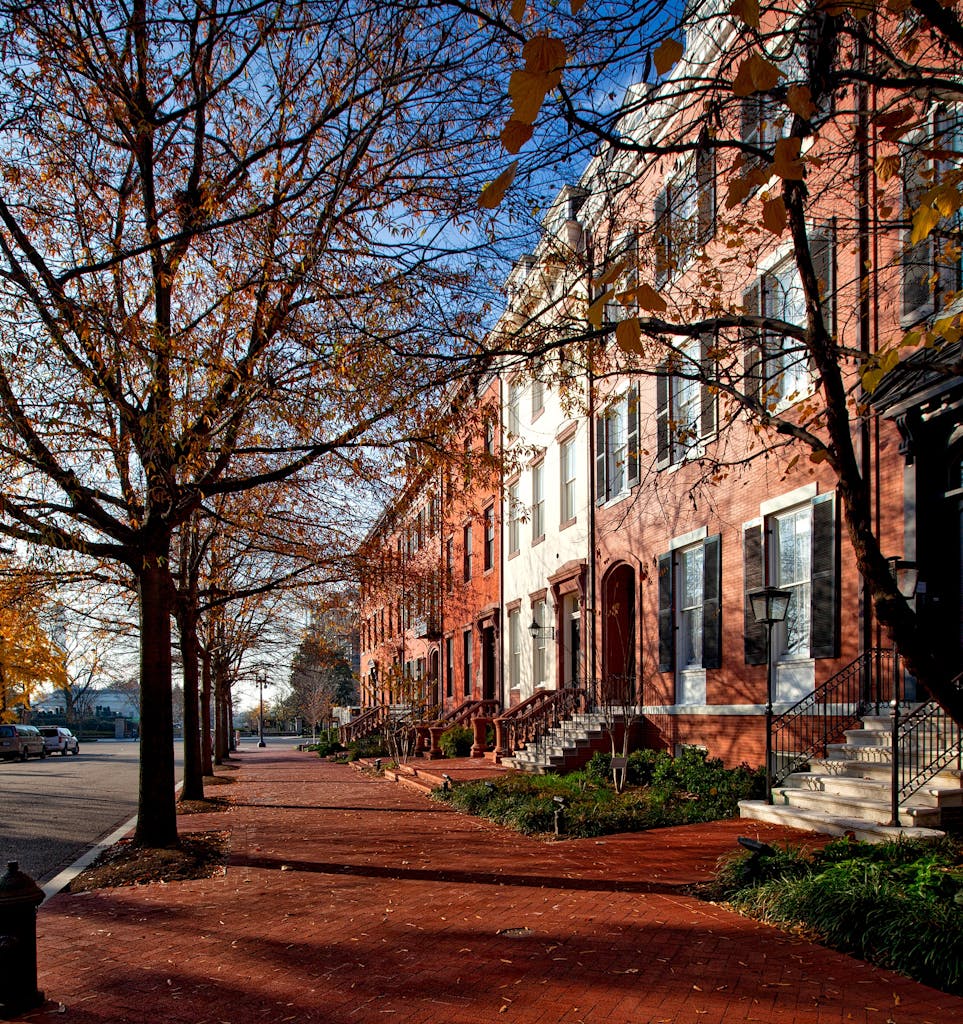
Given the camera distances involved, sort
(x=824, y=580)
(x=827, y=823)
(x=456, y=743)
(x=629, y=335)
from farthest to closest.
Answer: (x=456, y=743) < (x=824, y=580) < (x=827, y=823) < (x=629, y=335)

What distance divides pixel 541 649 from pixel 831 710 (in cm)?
1242

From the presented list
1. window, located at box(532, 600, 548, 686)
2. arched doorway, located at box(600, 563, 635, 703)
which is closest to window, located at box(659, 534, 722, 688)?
arched doorway, located at box(600, 563, 635, 703)

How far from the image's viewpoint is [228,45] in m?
9.26

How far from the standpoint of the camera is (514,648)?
2669 cm

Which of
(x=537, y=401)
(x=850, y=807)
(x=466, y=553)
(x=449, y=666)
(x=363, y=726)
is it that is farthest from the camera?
(x=363, y=726)

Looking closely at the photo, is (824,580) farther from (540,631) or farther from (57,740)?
(57,740)

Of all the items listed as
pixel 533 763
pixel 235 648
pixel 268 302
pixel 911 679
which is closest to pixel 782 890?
pixel 911 679

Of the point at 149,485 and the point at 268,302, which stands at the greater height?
the point at 268,302

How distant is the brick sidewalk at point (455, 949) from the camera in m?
5.46

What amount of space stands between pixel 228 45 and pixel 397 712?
27.9m

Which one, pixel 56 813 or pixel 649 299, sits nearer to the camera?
pixel 649 299

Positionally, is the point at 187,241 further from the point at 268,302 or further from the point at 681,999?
the point at 681,999

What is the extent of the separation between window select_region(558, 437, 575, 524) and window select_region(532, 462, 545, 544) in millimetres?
1640

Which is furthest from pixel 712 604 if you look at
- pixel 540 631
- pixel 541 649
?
pixel 541 649
